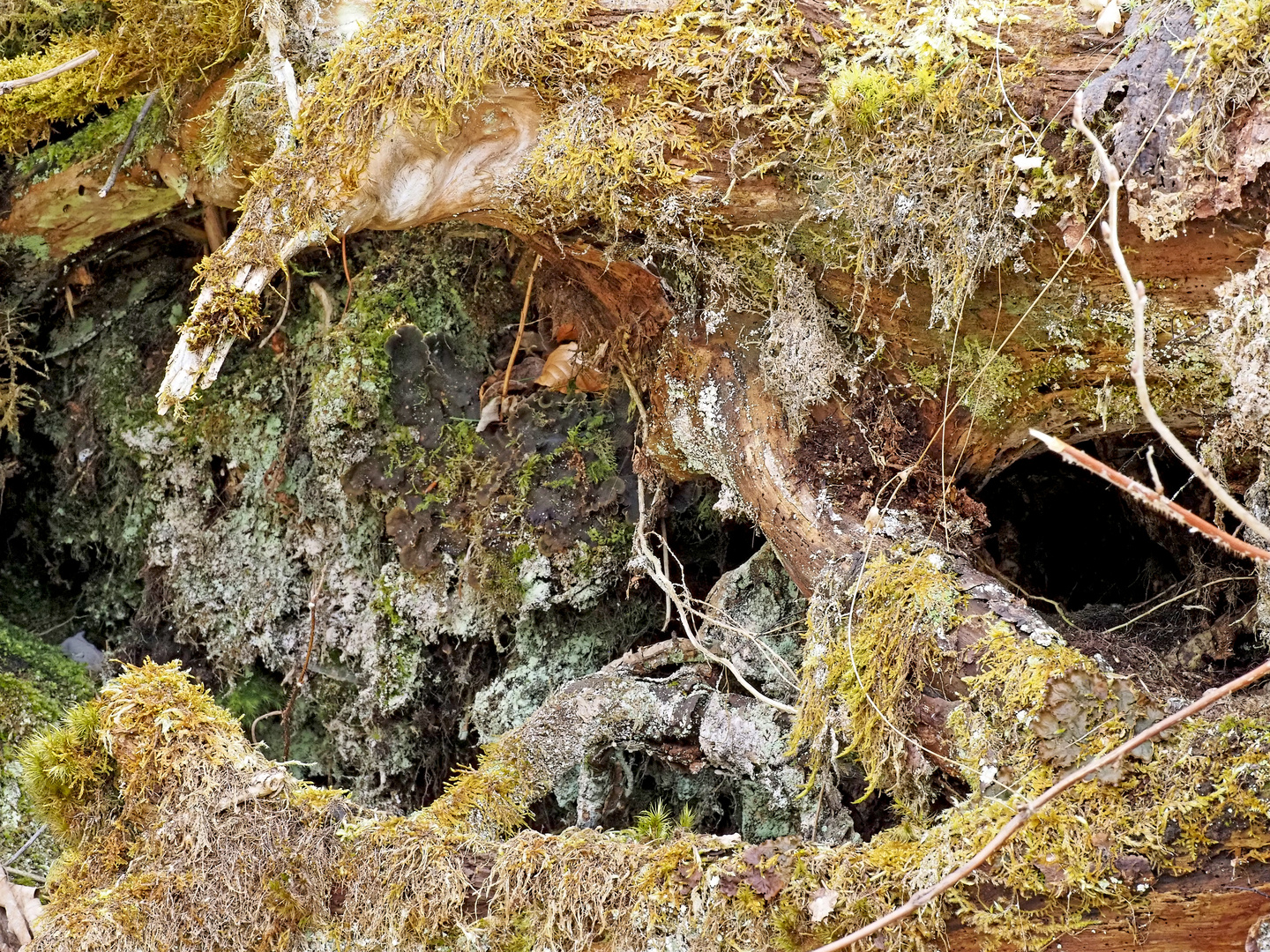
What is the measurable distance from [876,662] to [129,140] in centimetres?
248

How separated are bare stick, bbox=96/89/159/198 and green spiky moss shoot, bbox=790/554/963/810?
2.25m

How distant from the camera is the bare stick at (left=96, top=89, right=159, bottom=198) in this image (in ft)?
9.64

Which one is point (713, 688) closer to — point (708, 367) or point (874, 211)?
point (708, 367)

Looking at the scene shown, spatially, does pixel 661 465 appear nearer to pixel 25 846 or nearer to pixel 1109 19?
pixel 1109 19

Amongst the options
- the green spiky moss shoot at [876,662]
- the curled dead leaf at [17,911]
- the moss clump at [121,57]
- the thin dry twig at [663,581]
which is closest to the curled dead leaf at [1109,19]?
the green spiky moss shoot at [876,662]

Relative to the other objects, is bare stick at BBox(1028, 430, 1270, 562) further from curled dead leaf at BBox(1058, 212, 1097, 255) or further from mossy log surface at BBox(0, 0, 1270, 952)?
curled dead leaf at BBox(1058, 212, 1097, 255)

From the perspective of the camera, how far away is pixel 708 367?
242 cm

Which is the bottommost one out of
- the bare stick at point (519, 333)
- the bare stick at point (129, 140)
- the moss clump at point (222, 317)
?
the bare stick at point (519, 333)

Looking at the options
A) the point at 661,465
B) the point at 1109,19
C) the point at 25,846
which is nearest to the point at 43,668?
the point at 25,846

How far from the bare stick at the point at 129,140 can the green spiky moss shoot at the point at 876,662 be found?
7.40ft

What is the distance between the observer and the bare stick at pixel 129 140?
9.64ft

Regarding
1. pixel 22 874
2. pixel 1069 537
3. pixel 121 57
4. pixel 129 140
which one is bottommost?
pixel 1069 537

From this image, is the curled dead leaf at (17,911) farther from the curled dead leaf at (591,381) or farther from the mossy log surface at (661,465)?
the curled dead leaf at (591,381)

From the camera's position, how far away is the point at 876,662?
2.05 meters
